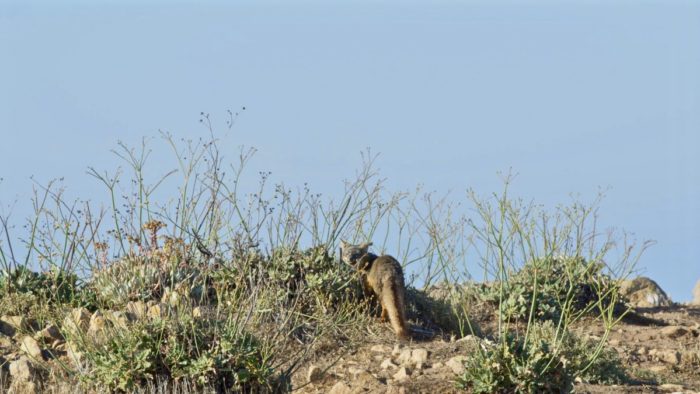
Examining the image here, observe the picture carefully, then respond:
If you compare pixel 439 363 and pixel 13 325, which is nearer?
pixel 439 363

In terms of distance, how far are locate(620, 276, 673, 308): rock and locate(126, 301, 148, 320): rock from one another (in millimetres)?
10885

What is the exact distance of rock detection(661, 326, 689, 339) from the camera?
1449 cm

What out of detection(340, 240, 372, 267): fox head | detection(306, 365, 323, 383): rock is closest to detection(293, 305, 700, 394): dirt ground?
detection(306, 365, 323, 383): rock

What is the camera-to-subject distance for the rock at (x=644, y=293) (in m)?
18.7

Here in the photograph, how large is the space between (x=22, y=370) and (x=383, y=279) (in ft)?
14.3

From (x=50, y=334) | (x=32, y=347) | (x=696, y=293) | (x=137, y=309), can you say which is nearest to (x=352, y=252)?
(x=137, y=309)

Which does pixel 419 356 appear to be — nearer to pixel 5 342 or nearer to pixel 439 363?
pixel 439 363

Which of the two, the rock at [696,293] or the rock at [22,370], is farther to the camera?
the rock at [696,293]

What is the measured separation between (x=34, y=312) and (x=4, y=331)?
448 mm

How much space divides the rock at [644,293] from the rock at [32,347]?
1156 cm

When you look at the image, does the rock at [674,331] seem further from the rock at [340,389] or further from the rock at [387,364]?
the rock at [340,389]

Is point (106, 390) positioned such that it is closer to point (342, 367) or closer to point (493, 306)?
point (342, 367)

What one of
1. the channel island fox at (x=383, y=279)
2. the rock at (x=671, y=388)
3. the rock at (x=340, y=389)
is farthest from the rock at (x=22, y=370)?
the rock at (x=671, y=388)

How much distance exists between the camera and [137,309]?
9.66 meters
